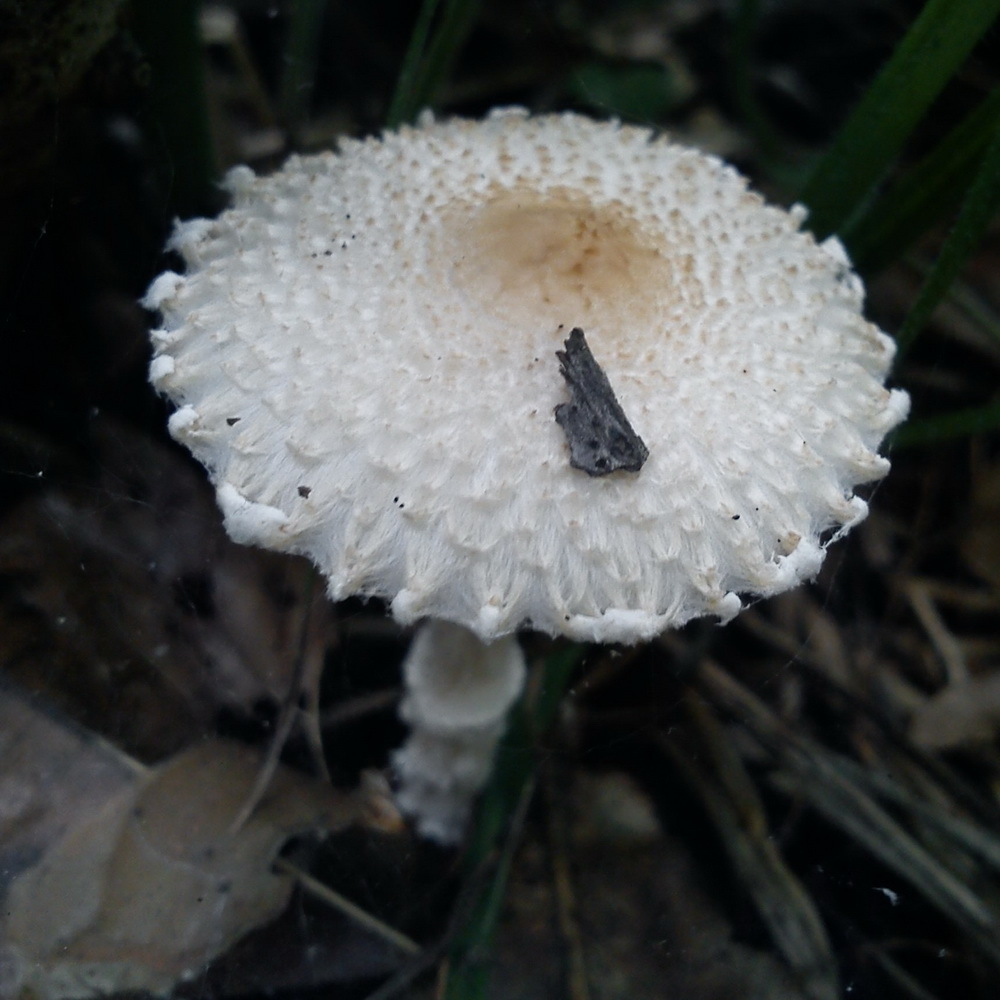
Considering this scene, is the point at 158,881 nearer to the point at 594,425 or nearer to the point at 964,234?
the point at 594,425

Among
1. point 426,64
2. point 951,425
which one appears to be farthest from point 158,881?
point 951,425

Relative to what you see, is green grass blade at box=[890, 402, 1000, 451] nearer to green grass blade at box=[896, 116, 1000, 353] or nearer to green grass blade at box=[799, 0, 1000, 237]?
green grass blade at box=[896, 116, 1000, 353]

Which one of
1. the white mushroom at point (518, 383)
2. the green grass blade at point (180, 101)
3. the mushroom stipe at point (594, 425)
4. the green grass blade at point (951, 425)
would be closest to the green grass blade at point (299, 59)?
the green grass blade at point (180, 101)

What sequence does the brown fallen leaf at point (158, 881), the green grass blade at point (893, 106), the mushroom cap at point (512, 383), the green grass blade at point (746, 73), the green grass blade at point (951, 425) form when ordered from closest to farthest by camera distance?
the mushroom cap at point (512, 383)
the brown fallen leaf at point (158, 881)
the green grass blade at point (893, 106)
the green grass blade at point (951, 425)
the green grass blade at point (746, 73)

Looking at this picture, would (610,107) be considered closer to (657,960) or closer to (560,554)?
(560,554)

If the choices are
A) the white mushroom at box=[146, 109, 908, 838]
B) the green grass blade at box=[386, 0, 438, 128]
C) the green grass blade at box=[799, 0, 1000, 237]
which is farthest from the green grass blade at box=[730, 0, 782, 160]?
the white mushroom at box=[146, 109, 908, 838]

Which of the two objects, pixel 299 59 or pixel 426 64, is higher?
pixel 426 64

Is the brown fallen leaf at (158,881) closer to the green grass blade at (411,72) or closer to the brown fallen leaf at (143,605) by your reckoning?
the brown fallen leaf at (143,605)

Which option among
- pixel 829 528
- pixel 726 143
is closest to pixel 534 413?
→ pixel 829 528
